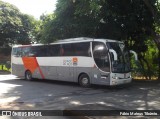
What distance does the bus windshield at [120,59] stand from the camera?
52.8 feet

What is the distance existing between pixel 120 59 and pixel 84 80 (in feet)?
8.45

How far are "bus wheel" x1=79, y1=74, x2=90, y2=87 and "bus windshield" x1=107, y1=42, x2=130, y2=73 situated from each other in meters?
2.08

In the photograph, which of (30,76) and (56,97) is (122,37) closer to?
(30,76)

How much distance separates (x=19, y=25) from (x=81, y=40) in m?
26.2

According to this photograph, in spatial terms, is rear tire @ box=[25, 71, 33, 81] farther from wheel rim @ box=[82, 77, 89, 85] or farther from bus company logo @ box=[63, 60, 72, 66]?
wheel rim @ box=[82, 77, 89, 85]

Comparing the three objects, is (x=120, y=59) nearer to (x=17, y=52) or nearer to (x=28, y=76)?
(x=28, y=76)

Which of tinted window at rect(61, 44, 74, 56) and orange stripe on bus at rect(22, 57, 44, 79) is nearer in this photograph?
tinted window at rect(61, 44, 74, 56)

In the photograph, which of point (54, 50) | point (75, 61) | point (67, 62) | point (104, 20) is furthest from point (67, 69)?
point (104, 20)

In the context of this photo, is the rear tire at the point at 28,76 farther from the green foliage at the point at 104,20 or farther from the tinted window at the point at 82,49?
the tinted window at the point at 82,49

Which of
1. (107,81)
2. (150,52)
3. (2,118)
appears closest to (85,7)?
(107,81)

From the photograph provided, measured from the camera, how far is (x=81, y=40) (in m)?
17.6

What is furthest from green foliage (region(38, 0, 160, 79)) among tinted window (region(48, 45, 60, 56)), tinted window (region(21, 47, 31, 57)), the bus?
tinted window (region(21, 47, 31, 57))

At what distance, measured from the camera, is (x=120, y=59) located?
1655 centimetres

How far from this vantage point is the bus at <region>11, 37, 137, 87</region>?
52.9 ft
